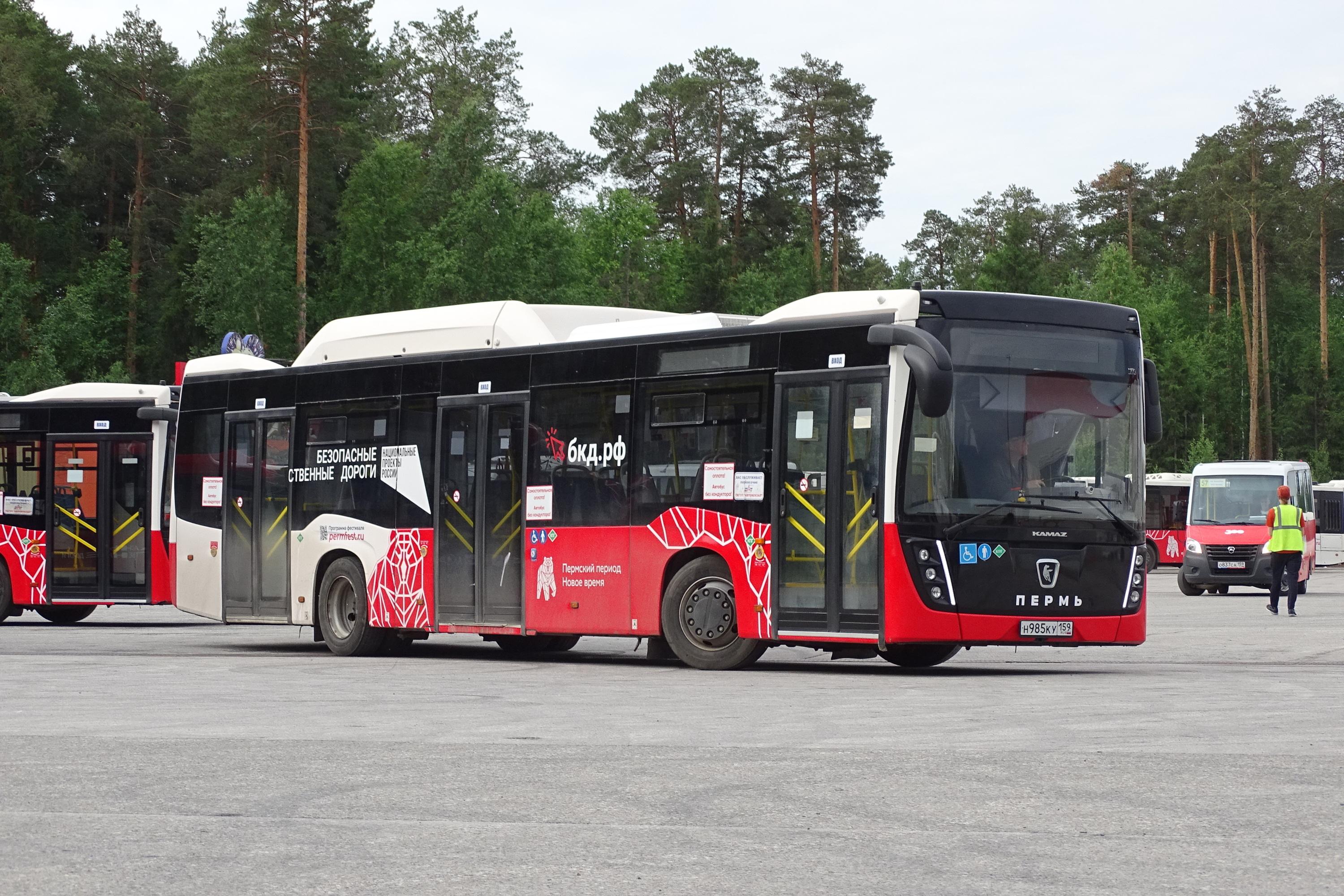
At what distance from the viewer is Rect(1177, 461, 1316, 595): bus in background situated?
A: 41188mm

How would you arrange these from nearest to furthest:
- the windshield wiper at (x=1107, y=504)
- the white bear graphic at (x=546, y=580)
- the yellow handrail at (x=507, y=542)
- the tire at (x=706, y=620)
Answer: the windshield wiper at (x=1107, y=504) → the tire at (x=706, y=620) → the white bear graphic at (x=546, y=580) → the yellow handrail at (x=507, y=542)

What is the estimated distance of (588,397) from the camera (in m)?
17.9

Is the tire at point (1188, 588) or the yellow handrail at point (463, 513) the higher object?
the yellow handrail at point (463, 513)

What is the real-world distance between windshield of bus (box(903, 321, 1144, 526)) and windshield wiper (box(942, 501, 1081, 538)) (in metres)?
0.03

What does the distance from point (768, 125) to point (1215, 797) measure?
8178cm

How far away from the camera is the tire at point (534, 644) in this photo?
20.7 m

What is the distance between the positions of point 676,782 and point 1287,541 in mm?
21188

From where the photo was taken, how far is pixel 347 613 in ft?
66.9

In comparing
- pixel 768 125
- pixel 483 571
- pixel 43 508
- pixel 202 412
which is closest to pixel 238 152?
pixel 768 125

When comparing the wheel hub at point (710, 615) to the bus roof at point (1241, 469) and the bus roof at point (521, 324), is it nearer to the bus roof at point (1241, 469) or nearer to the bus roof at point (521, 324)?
the bus roof at point (521, 324)

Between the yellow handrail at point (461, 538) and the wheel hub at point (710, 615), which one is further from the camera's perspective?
the yellow handrail at point (461, 538)

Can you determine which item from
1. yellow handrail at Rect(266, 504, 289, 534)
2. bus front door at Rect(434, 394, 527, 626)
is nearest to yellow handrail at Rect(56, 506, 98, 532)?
yellow handrail at Rect(266, 504, 289, 534)

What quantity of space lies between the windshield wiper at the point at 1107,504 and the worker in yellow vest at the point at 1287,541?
40.5ft

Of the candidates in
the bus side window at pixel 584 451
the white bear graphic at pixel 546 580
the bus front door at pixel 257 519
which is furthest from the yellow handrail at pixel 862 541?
the bus front door at pixel 257 519
